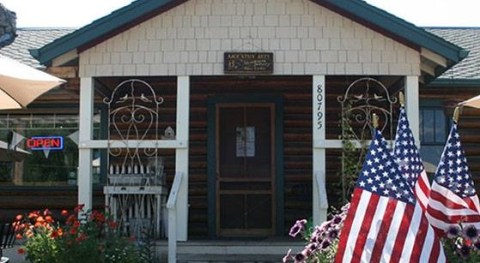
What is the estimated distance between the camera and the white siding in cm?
975

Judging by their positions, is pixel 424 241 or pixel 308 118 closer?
pixel 424 241

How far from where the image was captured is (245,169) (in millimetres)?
11586

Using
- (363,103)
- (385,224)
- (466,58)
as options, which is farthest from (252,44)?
(466,58)

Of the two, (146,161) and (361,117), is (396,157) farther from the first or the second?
(146,161)

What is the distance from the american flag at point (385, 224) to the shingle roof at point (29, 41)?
7.61 metres

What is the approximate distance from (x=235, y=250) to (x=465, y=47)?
7.31 m

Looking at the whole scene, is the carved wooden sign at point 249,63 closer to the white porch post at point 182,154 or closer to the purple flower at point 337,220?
the white porch post at point 182,154

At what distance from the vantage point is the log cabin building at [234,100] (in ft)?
31.8

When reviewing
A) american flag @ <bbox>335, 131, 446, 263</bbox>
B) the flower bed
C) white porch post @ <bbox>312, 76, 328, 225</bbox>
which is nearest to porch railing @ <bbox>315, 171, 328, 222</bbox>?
white porch post @ <bbox>312, 76, 328, 225</bbox>

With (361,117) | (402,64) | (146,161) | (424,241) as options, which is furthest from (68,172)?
(424,241)

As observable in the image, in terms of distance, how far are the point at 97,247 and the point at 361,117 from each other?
5257mm

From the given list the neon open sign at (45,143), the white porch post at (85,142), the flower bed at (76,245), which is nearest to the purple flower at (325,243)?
the flower bed at (76,245)

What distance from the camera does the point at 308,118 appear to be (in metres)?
12.0

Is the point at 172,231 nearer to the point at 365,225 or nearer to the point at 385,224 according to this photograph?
the point at 365,225
